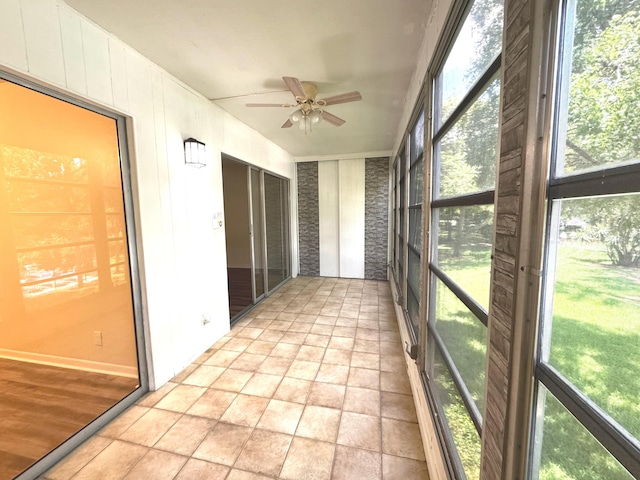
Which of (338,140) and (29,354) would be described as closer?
(29,354)

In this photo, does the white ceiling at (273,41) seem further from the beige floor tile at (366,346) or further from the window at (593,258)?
the beige floor tile at (366,346)

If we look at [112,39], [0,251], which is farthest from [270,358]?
[112,39]

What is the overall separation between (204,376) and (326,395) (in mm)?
1083

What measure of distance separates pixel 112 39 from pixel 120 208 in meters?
1.13

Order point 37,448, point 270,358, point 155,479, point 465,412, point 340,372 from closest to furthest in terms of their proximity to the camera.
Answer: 1. point 465,412
2. point 155,479
3. point 37,448
4. point 340,372
5. point 270,358

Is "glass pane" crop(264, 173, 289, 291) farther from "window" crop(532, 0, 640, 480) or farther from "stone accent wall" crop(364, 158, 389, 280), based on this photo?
"window" crop(532, 0, 640, 480)

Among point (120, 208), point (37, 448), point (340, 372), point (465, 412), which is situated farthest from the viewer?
point (340, 372)

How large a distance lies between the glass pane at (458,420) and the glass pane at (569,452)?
1.43 feet

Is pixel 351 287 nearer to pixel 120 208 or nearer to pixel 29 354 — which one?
pixel 120 208

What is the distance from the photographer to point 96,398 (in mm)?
1922

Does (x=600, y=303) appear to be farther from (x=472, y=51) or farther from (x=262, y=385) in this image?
(x=262, y=385)

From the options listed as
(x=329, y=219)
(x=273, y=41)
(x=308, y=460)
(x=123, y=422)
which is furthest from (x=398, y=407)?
(x=329, y=219)

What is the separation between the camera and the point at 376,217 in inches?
199

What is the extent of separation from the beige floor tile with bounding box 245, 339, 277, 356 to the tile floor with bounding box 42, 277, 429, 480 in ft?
0.04
